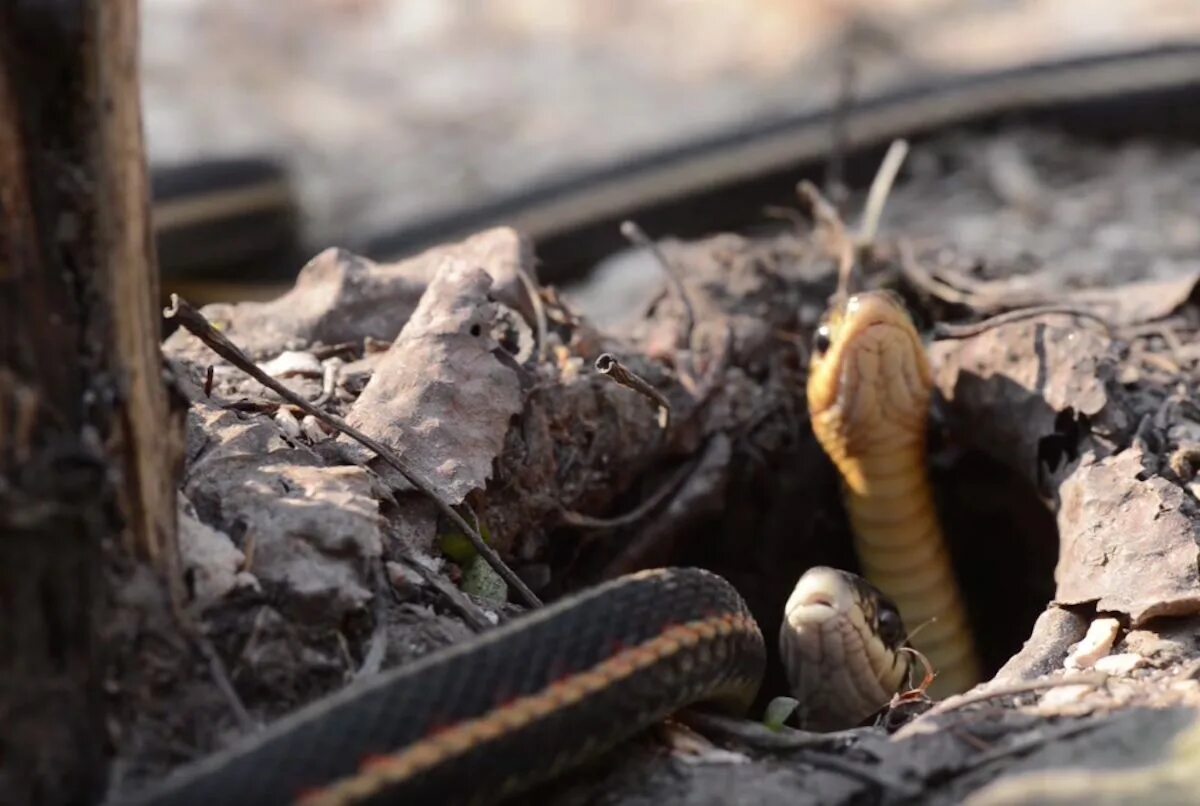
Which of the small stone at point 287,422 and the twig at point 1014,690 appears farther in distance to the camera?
the small stone at point 287,422

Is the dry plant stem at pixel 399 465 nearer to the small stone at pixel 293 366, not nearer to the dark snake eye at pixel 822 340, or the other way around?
the small stone at pixel 293 366

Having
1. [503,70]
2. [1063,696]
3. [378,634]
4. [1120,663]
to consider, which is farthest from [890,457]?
[503,70]

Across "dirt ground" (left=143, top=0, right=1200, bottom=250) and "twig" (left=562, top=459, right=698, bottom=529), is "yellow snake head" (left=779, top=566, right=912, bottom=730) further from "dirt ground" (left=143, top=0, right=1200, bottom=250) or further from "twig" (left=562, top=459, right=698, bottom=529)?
"dirt ground" (left=143, top=0, right=1200, bottom=250)

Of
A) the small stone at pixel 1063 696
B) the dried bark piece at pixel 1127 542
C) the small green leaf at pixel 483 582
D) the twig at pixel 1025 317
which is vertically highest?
the twig at pixel 1025 317

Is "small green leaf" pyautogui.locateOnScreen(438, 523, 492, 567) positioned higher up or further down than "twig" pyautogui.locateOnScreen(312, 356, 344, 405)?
Result: further down

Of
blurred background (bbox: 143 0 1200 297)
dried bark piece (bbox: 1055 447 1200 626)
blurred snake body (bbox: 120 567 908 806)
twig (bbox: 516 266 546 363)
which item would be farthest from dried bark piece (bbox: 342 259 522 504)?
blurred background (bbox: 143 0 1200 297)

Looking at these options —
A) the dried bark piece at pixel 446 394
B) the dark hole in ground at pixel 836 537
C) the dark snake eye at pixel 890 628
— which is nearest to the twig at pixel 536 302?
the dried bark piece at pixel 446 394

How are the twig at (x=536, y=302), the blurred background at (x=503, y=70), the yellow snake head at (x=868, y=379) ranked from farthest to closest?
the blurred background at (x=503, y=70), the yellow snake head at (x=868, y=379), the twig at (x=536, y=302)
